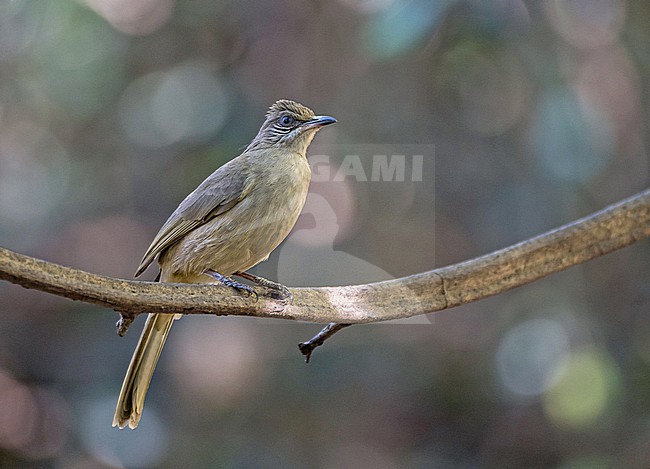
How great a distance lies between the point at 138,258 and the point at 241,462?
112 centimetres

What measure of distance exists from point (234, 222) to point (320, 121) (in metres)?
0.40

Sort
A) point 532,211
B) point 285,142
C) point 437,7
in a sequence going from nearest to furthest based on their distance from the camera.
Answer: point 285,142 → point 437,7 → point 532,211

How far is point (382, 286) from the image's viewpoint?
2240 mm

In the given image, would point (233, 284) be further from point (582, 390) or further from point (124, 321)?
point (582, 390)

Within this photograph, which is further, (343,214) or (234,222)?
(343,214)

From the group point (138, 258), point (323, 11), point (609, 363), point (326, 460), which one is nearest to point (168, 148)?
point (138, 258)

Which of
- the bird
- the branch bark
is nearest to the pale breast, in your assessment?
the bird

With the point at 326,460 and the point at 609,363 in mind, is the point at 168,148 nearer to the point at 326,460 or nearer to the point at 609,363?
the point at 326,460

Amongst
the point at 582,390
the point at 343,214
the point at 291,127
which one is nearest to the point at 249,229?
the point at 291,127

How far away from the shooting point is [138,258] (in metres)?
3.93

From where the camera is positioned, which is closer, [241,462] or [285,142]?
[285,142]

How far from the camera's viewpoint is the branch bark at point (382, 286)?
5.25 ft

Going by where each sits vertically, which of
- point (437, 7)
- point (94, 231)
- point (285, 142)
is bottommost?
point (285, 142)

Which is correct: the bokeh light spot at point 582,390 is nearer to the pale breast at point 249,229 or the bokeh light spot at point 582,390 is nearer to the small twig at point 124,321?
the pale breast at point 249,229
